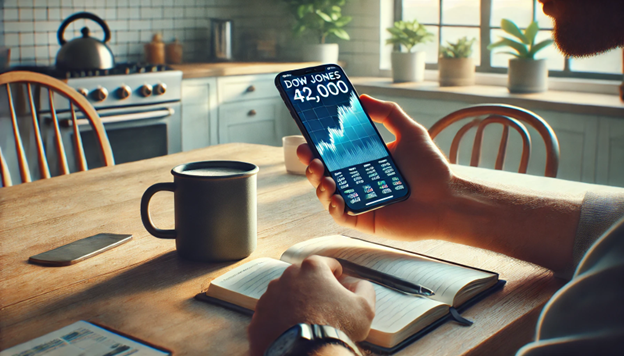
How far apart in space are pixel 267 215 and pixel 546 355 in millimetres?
589

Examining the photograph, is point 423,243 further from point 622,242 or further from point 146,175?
point 146,175

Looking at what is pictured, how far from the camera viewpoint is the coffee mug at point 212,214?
76cm

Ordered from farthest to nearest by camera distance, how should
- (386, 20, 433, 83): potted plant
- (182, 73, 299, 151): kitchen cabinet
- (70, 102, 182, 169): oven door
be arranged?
1. (386, 20, 433, 83): potted plant
2. (182, 73, 299, 151): kitchen cabinet
3. (70, 102, 182, 169): oven door

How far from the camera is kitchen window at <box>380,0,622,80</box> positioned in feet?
9.32

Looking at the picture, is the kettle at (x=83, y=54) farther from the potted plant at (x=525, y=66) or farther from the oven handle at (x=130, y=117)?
the potted plant at (x=525, y=66)

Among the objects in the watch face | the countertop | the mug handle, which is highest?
the countertop

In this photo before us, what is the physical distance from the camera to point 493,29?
10.2 ft

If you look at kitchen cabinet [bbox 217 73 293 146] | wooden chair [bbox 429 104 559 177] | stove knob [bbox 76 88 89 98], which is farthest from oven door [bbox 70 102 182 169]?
wooden chair [bbox 429 104 559 177]

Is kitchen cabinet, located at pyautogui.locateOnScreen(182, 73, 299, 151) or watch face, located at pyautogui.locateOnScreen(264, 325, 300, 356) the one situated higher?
kitchen cabinet, located at pyautogui.locateOnScreen(182, 73, 299, 151)

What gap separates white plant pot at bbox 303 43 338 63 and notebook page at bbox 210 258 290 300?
2.83 meters

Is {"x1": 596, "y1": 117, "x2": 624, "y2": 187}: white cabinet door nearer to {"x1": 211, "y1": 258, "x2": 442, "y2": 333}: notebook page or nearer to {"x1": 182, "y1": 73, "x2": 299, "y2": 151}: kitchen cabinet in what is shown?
{"x1": 182, "y1": 73, "x2": 299, "y2": 151}: kitchen cabinet

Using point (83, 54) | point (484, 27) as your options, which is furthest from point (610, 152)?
point (83, 54)

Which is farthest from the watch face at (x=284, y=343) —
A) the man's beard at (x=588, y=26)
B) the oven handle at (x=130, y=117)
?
the oven handle at (x=130, y=117)

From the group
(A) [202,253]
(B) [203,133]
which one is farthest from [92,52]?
(A) [202,253]
